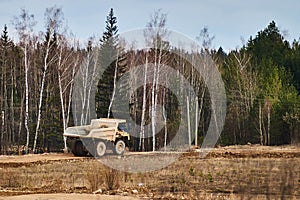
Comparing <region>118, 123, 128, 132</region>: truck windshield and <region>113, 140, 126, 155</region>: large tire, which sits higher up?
<region>118, 123, 128, 132</region>: truck windshield

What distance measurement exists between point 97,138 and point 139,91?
17.7 metres

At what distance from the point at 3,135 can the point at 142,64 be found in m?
11.9

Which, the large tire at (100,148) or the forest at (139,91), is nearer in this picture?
the large tire at (100,148)

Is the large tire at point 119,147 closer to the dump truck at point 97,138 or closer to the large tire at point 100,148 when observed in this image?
the dump truck at point 97,138

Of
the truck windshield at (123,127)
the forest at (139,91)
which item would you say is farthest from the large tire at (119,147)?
the forest at (139,91)

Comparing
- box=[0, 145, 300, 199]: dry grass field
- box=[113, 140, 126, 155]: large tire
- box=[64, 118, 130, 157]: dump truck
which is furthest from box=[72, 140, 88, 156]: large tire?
box=[0, 145, 300, 199]: dry grass field

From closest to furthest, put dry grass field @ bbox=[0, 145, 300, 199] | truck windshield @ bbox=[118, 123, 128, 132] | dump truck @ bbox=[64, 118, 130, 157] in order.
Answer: dry grass field @ bbox=[0, 145, 300, 199] → dump truck @ bbox=[64, 118, 130, 157] → truck windshield @ bbox=[118, 123, 128, 132]

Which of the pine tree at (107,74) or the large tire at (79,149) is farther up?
the pine tree at (107,74)

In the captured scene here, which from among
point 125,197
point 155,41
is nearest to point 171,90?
point 155,41

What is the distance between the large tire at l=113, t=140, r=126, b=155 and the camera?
2706 centimetres

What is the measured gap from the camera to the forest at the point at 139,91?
Result: 36.6 m

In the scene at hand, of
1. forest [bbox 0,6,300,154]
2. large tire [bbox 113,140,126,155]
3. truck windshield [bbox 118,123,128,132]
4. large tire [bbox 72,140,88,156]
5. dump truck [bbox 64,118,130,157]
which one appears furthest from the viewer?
forest [bbox 0,6,300,154]

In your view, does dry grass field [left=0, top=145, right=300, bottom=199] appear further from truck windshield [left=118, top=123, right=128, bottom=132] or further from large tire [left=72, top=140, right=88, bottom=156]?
truck windshield [left=118, top=123, right=128, bottom=132]

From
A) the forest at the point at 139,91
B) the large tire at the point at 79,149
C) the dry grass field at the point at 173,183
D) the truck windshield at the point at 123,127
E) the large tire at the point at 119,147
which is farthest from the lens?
the forest at the point at 139,91
